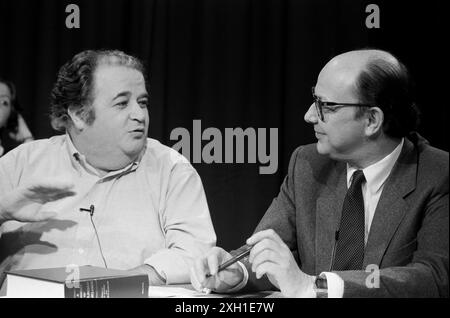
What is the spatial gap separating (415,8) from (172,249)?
1.22 metres

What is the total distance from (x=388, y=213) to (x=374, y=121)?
32 centimetres

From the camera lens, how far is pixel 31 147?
2.27m

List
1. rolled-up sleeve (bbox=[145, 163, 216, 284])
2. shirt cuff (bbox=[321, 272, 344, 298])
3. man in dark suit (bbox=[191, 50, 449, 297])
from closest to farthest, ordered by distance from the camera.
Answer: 1. shirt cuff (bbox=[321, 272, 344, 298])
2. man in dark suit (bbox=[191, 50, 449, 297])
3. rolled-up sleeve (bbox=[145, 163, 216, 284])

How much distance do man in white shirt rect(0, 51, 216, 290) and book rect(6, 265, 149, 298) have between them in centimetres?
41

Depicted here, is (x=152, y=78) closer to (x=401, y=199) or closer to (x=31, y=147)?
(x=31, y=147)

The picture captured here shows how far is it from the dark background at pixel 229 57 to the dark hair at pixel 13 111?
0.23 metres

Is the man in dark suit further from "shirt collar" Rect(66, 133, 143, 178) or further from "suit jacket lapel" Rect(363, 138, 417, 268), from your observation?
"shirt collar" Rect(66, 133, 143, 178)

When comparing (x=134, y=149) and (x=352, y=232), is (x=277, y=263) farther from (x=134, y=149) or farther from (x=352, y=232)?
(x=134, y=149)

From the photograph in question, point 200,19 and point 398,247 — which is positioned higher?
point 200,19

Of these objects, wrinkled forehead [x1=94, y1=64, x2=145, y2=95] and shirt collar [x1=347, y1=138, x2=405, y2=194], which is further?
wrinkled forehead [x1=94, y1=64, x2=145, y2=95]

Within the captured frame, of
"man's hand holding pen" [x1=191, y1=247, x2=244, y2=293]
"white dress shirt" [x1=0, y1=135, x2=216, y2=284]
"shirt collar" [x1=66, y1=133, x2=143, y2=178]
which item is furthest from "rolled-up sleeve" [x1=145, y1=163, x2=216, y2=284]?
"man's hand holding pen" [x1=191, y1=247, x2=244, y2=293]

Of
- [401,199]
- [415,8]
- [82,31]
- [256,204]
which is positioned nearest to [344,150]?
[401,199]

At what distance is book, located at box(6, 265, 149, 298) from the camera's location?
149 centimetres

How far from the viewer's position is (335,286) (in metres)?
1.62
